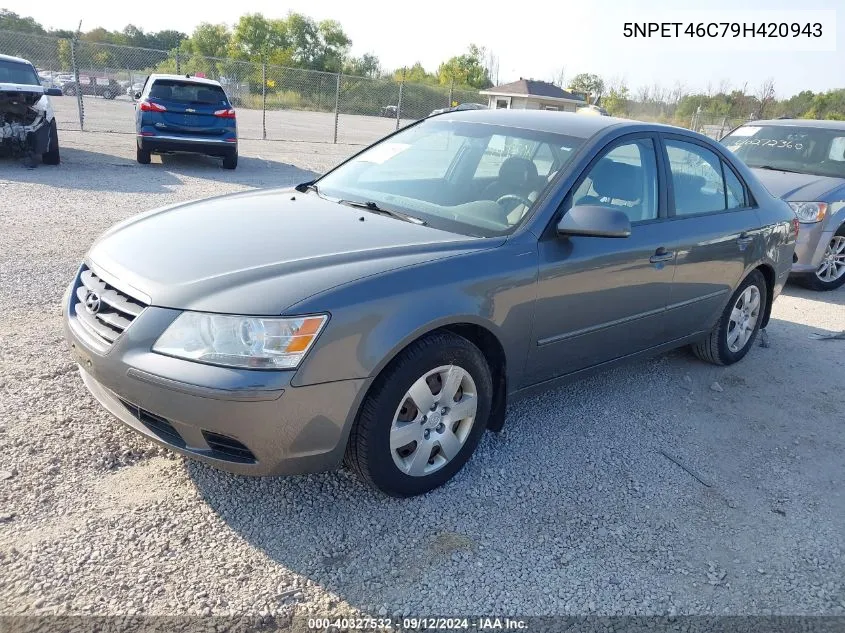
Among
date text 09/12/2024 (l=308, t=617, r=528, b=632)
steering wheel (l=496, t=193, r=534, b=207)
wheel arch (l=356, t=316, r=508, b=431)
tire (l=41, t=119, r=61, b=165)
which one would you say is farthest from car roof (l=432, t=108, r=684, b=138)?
tire (l=41, t=119, r=61, b=165)

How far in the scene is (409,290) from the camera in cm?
264

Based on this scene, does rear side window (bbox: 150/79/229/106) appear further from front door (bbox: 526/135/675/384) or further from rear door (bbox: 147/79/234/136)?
front door (bbox: 526/135/675/384)

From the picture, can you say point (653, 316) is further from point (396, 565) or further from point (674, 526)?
point (396, 565)

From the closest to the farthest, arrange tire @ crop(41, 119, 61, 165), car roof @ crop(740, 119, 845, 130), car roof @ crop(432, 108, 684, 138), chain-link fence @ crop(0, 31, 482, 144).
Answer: car roof @ crop(432, 108, 684, 138)
car roof @ crop(740, 119, 845, 130)
tire @ crop(41, 119, 61, 165)
chain-link fence @ crop(0, 31, 482, 144)

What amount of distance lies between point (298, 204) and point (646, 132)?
6.66 feet

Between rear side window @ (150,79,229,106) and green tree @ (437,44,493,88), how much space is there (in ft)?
223

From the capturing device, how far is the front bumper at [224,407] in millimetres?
2355

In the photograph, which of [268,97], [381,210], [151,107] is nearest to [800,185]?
[381,210]

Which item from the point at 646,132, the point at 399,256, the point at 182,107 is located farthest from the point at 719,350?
the point at 182,107

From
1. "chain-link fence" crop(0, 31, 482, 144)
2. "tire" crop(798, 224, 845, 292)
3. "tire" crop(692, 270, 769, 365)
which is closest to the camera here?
"tire" crop(692, 270, 769, 365)

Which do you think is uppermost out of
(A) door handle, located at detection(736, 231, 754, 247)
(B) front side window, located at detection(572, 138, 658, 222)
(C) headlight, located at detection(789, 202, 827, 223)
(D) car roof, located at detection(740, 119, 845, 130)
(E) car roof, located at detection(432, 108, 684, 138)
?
(D) car roof, located at detection(740, 119, 845, 130)

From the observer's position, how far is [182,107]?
468 inches

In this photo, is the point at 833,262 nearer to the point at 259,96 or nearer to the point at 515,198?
the point at 515,198

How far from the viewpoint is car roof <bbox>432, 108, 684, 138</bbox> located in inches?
147
